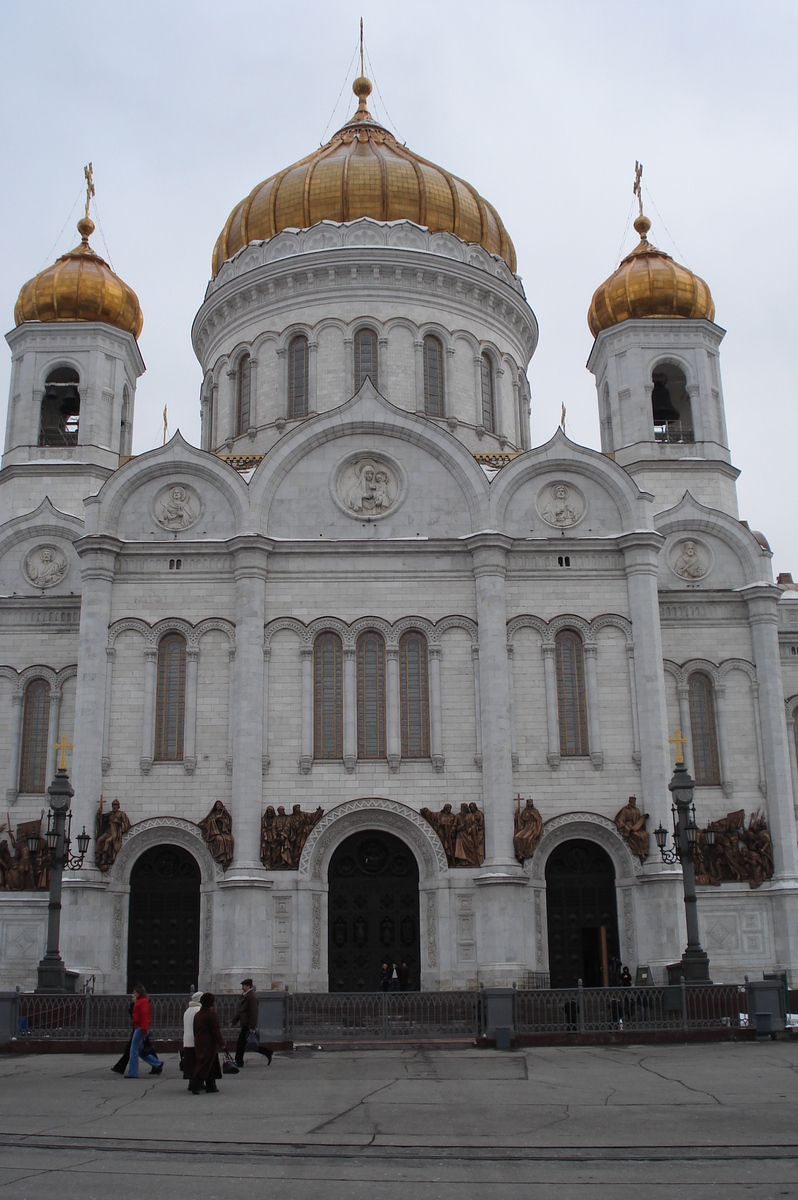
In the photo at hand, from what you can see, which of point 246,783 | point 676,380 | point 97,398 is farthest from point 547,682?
point 97,398

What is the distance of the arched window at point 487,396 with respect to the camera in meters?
33.8

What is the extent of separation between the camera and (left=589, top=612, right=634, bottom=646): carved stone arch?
1058 inches

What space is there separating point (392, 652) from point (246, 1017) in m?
11.6

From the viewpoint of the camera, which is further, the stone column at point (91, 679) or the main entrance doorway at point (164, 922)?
the stone column at point (91, 679)

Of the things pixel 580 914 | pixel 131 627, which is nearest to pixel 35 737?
pixel 131 627

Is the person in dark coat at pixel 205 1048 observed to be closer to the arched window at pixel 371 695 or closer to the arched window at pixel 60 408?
the arched window at pixel 371 695

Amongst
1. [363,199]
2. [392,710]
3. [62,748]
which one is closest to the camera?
[62,748]

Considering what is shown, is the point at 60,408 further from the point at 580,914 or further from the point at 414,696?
the point at 580,914

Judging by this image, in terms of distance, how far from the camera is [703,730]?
2803cm

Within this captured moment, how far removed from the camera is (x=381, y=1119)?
1102 cm

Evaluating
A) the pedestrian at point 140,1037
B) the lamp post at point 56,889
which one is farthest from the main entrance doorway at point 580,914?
the pedestrian at point 140,1037

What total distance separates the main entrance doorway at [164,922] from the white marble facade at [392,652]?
16.4 inches

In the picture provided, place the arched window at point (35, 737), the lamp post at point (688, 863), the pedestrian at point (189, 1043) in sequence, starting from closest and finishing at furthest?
the pedestrian at point (189, 1043) < the lamp post at point (688, 863) < the arched window at point (35, 737)

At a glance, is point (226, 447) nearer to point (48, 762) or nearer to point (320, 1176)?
point (48, 762)
